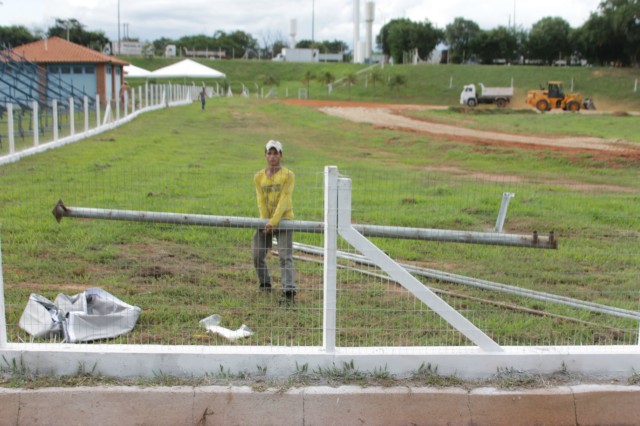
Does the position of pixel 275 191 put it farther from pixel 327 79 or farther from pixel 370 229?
pixel 327 79

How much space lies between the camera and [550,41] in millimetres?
101812

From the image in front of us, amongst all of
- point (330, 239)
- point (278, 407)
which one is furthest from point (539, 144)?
point (278, 407)

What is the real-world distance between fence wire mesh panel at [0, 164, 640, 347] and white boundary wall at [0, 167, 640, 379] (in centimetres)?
34

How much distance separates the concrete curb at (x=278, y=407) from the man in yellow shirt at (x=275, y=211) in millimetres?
1620

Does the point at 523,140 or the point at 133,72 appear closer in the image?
the point at 523,140

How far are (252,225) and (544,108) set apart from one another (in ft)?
163

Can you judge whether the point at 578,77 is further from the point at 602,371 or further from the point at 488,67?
the point at 602,371

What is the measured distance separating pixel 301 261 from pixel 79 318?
3028 millimetres

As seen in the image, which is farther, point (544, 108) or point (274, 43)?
point (274, 43)

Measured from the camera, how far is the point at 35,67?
3312 centimetres

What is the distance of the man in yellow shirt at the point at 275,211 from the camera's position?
625cm

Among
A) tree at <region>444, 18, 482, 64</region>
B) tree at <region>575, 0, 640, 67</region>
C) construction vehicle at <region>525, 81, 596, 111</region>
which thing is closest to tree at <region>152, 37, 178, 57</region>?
tree at <region>444, 18, 482, 64</region>

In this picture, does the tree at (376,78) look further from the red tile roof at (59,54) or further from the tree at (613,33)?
the red tile roof at (59,54)

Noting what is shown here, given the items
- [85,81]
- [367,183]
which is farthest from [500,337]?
[85,81]
